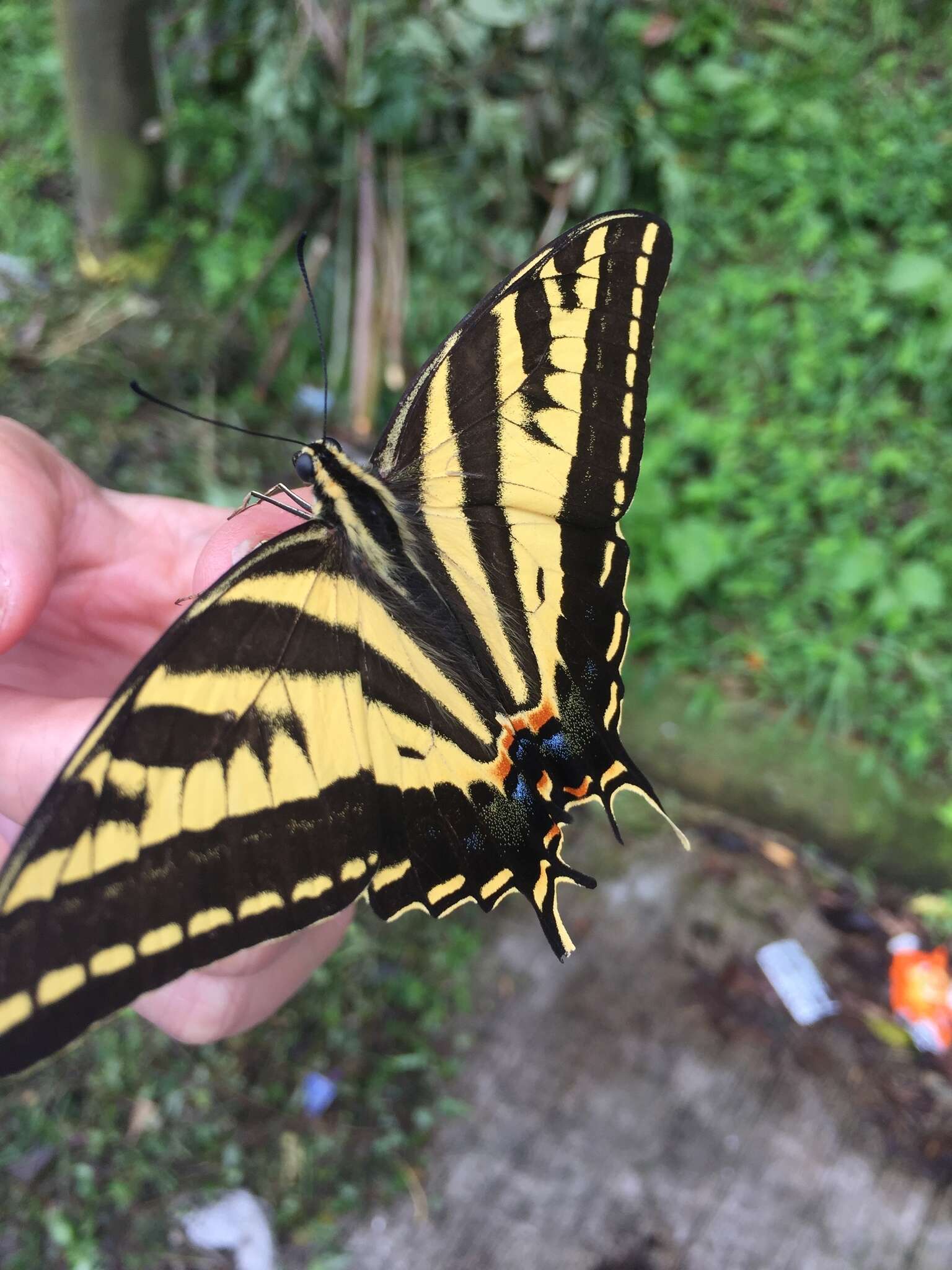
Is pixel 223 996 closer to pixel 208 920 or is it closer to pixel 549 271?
pixel 208 920

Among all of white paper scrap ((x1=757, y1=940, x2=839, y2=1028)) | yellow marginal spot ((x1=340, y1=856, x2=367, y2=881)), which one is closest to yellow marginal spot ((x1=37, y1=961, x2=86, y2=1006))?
yellow marginal spot ((x1=340, y1=856, x2=367, y2=881))

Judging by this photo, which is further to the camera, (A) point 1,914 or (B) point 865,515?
(B) point 865,515

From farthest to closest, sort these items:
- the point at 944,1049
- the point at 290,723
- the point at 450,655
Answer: the point at 944,1049 < the point at 450,655 < the point at 290,723

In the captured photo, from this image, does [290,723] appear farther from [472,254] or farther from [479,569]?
[472,254]

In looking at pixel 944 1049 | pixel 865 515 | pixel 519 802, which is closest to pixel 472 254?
pixel 865 515

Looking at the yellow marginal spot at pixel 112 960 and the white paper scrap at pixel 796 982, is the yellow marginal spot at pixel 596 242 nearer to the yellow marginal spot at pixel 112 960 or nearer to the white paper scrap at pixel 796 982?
the yellow marginal spot at pixel 112 960

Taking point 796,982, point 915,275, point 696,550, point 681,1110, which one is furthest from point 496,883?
point 915,275

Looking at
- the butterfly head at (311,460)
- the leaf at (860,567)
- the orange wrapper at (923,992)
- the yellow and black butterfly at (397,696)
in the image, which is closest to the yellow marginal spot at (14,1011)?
the yellow and black butterfly at (397,696)
